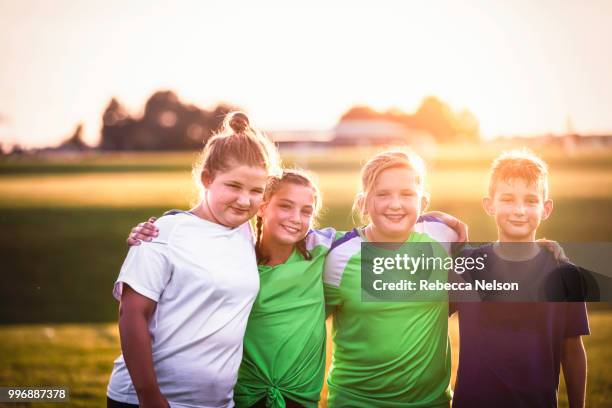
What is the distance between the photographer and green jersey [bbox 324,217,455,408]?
234cm

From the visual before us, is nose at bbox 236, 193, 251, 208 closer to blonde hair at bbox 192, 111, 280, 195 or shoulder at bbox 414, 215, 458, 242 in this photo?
blonde hair at bbox 192, 111, 280, 195

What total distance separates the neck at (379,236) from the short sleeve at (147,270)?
2.71ft

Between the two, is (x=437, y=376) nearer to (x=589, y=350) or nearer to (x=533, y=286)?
(x=533, y=286)

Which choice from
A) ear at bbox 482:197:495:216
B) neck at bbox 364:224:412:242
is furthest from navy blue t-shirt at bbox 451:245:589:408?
neck at bbox 364:224:412:242

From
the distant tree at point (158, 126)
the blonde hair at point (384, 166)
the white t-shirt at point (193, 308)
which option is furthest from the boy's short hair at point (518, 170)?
the distant tree at point (158, 126)

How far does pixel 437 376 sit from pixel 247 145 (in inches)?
43.2

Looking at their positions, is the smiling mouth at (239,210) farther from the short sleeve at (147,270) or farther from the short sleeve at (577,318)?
the short sleeve at (577,318)

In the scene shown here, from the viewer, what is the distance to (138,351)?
6.39ft

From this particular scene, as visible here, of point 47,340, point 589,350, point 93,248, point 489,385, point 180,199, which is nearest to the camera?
point 489,385

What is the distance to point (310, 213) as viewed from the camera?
93.8 inches

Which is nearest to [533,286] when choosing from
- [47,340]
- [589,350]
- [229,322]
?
[229,322]

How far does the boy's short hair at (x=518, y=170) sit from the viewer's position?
2.39m

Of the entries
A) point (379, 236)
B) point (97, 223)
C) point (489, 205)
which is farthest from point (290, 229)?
point (97, 223)

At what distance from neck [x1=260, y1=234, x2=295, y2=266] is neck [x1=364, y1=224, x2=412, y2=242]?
0.33m
